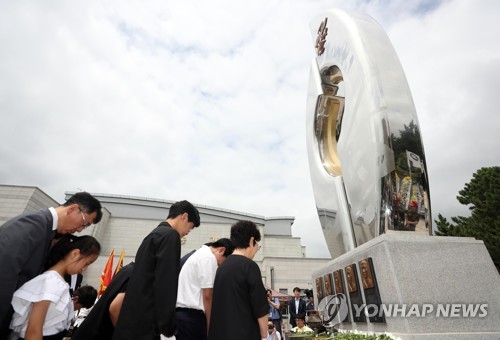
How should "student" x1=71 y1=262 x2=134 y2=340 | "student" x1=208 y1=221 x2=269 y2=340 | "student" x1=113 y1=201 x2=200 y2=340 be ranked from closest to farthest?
1. "student" x1=113 y1=201 x2=200 y2=340
2. "student" x1=71 y1=262 x2=134 y2=340
3. "student" x1=208 y1=221 x2=269 y2=340

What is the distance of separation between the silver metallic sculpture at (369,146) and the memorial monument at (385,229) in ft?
0.05

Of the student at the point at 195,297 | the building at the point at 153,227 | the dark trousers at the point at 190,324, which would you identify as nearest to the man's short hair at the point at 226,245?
the student at the point at 195,297

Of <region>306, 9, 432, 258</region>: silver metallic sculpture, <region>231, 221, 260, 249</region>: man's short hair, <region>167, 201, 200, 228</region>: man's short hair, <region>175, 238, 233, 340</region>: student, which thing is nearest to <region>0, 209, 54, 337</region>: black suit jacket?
<region>167, 201, 200, 228</region>: man's short hair

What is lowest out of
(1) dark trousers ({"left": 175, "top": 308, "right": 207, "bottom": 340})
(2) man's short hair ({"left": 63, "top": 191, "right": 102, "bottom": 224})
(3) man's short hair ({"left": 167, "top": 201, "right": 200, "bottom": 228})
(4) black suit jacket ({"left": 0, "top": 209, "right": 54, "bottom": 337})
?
(1) dark trousers ({"left": 175, "top": 308, "right": 207, "bottom": 340})

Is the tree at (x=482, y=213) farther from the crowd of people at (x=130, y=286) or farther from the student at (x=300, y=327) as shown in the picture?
the crowd of people at (x=130, y=286)

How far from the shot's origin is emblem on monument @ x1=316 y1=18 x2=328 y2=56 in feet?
23.3

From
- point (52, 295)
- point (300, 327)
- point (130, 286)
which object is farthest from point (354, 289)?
point (52, 295)

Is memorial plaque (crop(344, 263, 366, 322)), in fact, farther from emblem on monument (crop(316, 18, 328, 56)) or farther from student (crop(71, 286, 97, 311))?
emblem on monument (crop(316, 18, 328, 56))

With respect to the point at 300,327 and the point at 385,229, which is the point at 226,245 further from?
the point at 300,327

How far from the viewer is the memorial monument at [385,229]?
386 cm

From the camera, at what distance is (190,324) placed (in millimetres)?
2932

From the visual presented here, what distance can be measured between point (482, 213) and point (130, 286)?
23326mm

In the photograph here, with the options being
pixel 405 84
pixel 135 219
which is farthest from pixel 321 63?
pixel 135 219

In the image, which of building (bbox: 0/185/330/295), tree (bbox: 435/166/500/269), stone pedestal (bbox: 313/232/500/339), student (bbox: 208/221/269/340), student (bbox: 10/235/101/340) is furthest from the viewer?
building (bbox: 0/185/330/295)
